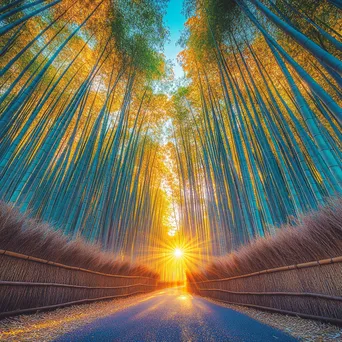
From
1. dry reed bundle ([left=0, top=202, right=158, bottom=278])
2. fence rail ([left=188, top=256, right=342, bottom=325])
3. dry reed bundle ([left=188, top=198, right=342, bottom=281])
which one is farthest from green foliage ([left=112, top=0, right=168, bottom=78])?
fence rail ([left=188, top=256, right=342, bottom=325])

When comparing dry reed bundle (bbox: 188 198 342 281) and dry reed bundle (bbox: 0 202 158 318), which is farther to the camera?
dry reed bundle (bbox: 0 202 158 318)

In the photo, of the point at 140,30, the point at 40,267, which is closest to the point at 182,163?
the point at 140,30

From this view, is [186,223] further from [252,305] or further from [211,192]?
[252,305]

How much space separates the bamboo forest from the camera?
5.04 ft

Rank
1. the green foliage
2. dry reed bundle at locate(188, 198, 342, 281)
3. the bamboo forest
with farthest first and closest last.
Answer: the green foliage → the bamboo forest → dry reed bundle at locate(188, 198, 342, 281)

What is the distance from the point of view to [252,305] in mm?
2611

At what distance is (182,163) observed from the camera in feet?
24.3

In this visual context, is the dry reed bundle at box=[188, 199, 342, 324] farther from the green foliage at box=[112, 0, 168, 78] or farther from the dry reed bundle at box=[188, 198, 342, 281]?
the green foliage at box=[112, 0, 168, 78]

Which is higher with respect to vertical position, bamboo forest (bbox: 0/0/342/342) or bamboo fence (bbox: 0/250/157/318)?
bamboo forest (bbox: 0/0/342/342)

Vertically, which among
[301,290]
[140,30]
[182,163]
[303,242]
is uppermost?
[140,30]

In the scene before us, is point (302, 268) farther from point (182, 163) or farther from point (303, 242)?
point (182, 163)

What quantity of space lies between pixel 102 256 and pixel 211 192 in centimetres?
290

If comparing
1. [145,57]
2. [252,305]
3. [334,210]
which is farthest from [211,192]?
[145,57]

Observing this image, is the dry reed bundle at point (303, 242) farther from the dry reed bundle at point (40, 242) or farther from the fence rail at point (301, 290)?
the dry reed bundle at point (40, 242)
